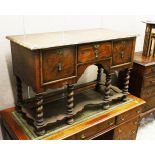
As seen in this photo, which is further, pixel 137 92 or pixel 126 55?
pixel 137 92

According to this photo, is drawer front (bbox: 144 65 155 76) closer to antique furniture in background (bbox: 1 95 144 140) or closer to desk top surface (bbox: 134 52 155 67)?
desk top surface (bbox: 134 52 155 67)

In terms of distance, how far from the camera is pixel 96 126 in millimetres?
1688

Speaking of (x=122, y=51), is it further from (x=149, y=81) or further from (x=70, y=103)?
(x=149, y=81)

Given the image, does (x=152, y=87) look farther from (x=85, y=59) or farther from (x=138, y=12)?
(x=85, y=59)

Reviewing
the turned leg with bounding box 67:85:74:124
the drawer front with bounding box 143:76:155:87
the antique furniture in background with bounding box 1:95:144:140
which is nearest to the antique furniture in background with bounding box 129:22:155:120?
the drawer front with bounding box 143:76:155:87

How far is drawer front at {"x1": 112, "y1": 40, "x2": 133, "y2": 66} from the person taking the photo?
1.65 m

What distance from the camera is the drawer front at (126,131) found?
1.92 meters

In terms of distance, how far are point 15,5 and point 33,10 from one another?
0.48 feet

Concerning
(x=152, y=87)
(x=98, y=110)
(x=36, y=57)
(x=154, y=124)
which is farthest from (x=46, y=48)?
(x=154, y=124)

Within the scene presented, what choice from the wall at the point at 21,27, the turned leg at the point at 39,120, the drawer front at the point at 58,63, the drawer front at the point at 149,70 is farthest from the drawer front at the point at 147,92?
the turned leg at the point at 39,120

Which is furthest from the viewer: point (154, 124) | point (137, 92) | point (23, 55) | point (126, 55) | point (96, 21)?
point (154, 124)

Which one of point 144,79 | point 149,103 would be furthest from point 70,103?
point 149,103

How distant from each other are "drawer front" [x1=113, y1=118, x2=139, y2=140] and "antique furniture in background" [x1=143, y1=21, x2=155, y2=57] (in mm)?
739

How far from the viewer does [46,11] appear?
1.77 m
